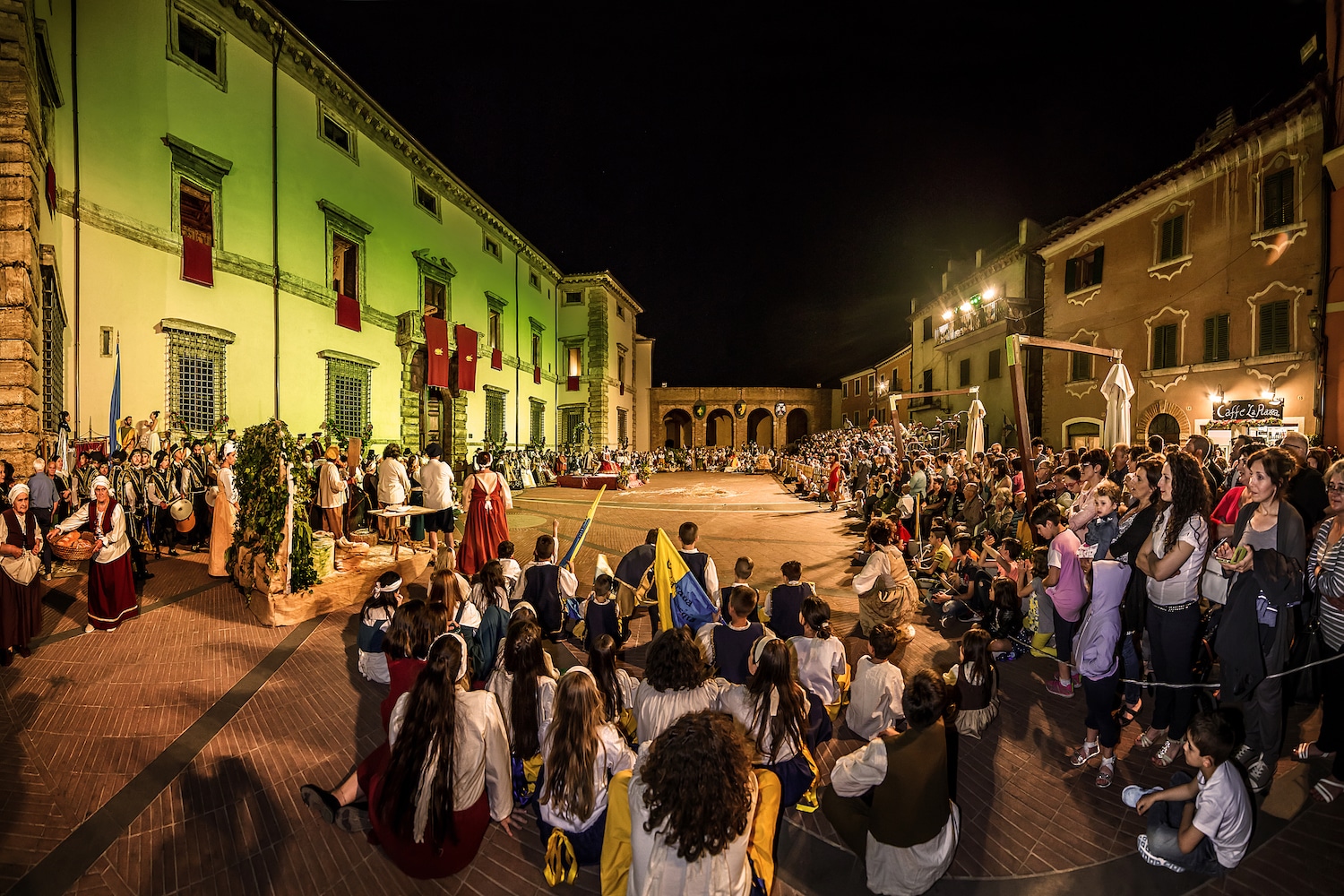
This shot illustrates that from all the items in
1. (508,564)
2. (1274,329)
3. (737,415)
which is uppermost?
(1274,329)

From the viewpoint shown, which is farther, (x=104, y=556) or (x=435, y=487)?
(x=435, y=487)

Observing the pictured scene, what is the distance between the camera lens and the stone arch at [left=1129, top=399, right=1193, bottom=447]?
14641 millimetres

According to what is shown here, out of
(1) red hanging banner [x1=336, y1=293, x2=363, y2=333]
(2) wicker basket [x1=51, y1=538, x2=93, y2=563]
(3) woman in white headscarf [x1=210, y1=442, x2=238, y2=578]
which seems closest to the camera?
(2) wicker basket [x1=51, y1=538, x2=93, y2=563]

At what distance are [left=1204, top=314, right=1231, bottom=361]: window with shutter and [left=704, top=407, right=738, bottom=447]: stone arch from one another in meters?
35.5

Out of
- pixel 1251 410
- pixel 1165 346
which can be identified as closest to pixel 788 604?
pixel 1251 410

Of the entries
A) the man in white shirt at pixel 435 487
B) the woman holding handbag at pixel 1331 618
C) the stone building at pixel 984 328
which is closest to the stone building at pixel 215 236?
the man in white shirt at pixel 435 487

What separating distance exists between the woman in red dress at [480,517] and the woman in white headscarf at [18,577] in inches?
169

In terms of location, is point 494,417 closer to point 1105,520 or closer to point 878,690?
point 878,690

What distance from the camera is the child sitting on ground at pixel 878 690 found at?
3812 mm

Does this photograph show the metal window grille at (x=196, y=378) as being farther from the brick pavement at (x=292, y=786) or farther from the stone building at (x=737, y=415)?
the stone building at (x=737, y=415)

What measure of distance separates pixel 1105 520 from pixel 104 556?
9613 mm

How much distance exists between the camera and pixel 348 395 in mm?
16141

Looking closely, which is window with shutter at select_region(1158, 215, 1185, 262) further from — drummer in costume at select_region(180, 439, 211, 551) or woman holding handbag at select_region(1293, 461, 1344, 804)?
drummer in costume at select_region(180, 439, 211, 551)

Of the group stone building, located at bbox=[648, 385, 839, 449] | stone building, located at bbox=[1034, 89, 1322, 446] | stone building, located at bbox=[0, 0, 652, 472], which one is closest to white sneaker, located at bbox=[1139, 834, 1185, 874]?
stone building, located at bbox=[0, 0, 652, 472]
